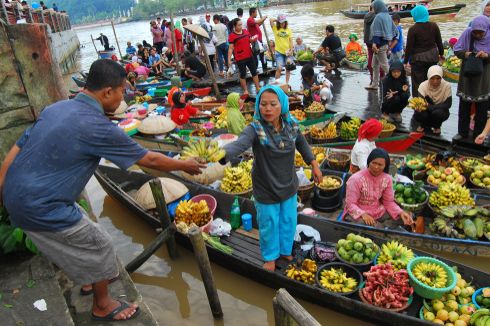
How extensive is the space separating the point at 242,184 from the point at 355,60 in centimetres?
958

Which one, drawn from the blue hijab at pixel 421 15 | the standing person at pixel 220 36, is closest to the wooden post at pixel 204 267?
the blue hijab at pixel 421 15

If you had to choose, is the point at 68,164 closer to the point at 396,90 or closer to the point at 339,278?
the point at 339,278

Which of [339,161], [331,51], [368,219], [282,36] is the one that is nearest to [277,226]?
[368,219]

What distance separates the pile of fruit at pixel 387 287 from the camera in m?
3.59

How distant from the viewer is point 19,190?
240 centimetres

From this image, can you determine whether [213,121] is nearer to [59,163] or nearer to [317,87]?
[317,87]

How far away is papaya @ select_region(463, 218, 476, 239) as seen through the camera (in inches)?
175

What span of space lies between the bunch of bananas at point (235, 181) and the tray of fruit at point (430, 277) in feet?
8.99

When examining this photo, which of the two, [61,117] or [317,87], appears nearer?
[61,117]

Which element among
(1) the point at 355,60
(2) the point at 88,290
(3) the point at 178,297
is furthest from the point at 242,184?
(1) the point at 355,60

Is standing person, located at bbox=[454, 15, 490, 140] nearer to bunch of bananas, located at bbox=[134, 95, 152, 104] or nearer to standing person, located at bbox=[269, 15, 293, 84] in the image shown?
standing person, located at bbox=[269, 15, 293, 84]

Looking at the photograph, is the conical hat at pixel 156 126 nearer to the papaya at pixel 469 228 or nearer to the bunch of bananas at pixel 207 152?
the bunch of bananas at pixel 207 152

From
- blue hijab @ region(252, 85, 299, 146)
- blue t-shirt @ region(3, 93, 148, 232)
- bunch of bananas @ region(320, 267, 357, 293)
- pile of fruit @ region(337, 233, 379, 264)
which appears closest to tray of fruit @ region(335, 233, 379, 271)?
pile of fruit @ region(337, 233, 379, 264)

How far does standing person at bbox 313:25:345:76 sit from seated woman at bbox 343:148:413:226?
8.43m
